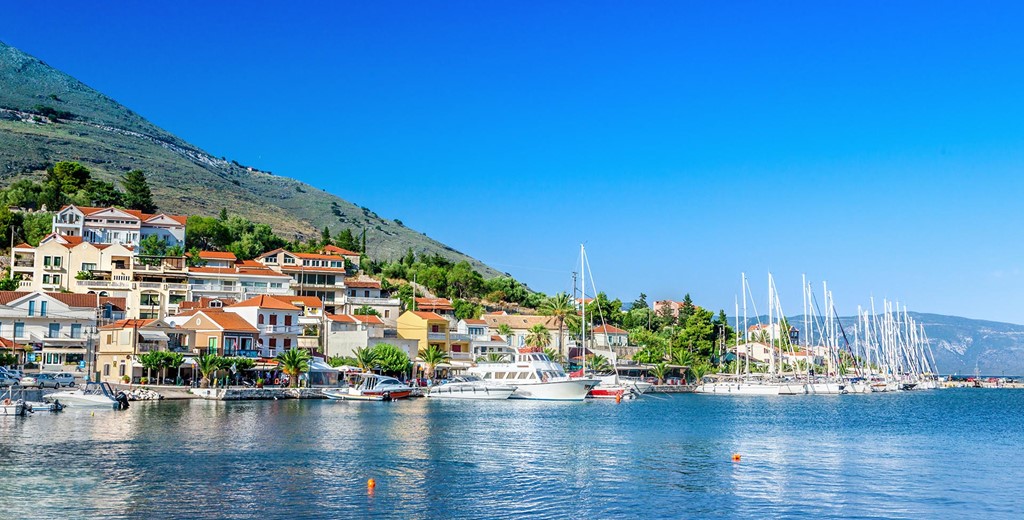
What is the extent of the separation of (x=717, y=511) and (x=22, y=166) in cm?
17864

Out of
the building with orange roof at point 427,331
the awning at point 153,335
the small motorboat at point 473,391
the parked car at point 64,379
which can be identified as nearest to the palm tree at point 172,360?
the awning at point 153,335

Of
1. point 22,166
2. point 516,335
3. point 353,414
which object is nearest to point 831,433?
point 353,414

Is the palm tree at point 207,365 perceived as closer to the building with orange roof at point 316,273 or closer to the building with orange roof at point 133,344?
the building with orange roof at point 133,344

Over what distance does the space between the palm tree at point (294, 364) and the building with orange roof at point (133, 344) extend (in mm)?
8256

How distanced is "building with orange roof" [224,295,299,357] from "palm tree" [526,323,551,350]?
3964 centimetres

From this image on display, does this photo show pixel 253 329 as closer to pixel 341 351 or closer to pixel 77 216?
pixel 341 351

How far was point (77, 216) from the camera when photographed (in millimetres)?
123250

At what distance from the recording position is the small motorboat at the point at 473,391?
88.3 metres

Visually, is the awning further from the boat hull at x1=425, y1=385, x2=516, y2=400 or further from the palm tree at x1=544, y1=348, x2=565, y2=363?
the palm tree at x1=544, y1=348, x2=565, y2=363

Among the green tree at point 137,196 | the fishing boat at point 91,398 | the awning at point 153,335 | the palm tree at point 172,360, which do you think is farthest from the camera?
the green tree at point 137,196

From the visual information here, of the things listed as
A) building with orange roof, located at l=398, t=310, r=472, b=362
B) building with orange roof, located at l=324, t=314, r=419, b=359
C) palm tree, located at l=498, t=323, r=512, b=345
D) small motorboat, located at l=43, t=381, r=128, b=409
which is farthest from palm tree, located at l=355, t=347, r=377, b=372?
palm tree, located at l=498, t=323, r=512, b=345

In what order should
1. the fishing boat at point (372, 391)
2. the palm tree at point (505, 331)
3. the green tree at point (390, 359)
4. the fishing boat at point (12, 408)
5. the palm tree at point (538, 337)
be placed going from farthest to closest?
the palm tree at point (505, 331)
the palm tree at point (538, 337)
the green tree at point (390, 359)
the fishing boat at point (372, 391)
the fishing boat at point (12, 408)

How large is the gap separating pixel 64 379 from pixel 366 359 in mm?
27091

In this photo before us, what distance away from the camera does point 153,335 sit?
282ft
